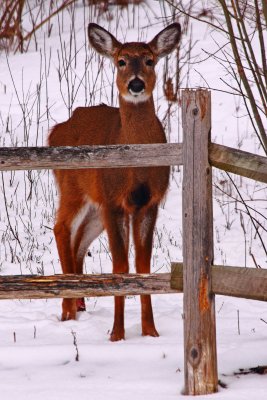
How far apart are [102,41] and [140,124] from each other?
2.83 feet

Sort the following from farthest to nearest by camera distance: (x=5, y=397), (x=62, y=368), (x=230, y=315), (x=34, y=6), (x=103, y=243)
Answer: (x=34, y=6) < (x=103, y=243) < (x=230, y=315) < (x=62, y=368) < (x=5, y=397)

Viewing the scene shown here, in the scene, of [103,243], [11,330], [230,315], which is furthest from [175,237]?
[11,330]

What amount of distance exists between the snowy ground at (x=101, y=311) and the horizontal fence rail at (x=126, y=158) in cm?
123

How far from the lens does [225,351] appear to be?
237 inches

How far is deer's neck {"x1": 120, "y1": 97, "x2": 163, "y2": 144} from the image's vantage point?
6980 mm

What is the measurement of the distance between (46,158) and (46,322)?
2.13 m

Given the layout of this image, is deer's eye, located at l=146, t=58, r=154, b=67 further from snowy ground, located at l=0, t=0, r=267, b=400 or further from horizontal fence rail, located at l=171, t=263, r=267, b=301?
horizontal fence rail, located at l=171, t=263, r=267, b=301

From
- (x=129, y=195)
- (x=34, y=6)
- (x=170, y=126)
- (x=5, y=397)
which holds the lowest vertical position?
(x=5, y=397)

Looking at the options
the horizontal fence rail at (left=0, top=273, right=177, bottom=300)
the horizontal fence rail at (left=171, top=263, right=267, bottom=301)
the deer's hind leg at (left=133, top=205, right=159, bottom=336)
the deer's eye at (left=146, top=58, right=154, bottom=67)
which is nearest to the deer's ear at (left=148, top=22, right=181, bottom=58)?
the deer's eye at (left=146, top=58, right=154, bottom=67)

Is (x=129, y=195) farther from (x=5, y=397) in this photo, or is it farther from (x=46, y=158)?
(x=5, y=397)

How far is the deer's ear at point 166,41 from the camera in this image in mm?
7438

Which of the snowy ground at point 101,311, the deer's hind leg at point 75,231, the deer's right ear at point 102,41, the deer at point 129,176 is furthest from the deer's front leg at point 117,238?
the deer's right ear at point 102,41

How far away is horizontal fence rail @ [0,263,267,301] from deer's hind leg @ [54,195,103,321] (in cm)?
228

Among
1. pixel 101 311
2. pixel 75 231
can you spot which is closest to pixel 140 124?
pixel 75 231
